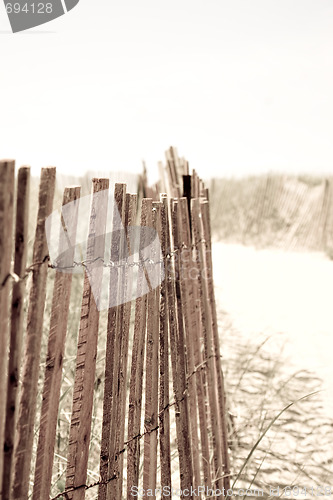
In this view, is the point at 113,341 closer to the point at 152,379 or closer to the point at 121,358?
the point at 121,358

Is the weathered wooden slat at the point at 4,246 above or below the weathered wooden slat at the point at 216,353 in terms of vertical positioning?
below

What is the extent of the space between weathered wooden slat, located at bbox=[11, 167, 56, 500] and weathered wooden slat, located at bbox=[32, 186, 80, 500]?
46mm

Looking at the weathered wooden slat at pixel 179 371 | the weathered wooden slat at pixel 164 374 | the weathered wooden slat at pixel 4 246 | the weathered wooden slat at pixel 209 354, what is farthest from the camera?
the weathered wooden slat at pixel 209 354

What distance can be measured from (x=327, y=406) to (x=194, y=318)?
2217 millimetres

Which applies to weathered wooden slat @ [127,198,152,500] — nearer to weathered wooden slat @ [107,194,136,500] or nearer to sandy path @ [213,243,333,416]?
weathered wooden slat @ [107,194,136,500]


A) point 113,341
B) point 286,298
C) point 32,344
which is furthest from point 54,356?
point 286,298

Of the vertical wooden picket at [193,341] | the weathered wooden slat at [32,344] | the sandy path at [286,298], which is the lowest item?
the weathered wooden slat at [32,344]

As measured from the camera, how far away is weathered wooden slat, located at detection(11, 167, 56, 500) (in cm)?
98

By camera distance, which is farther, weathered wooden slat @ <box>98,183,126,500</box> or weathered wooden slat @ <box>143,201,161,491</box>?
weathered wooden slat @ <box>143,201,161,491</box>

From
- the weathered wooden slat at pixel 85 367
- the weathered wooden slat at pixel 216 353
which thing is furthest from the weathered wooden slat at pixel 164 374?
the weathered wooden slat at pixel 216 353

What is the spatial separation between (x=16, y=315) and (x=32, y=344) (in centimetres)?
9

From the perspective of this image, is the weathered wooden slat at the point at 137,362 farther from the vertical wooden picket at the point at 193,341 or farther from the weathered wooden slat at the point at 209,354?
the weathered wooden slat at the point at 209,354

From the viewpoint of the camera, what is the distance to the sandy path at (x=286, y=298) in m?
5.20

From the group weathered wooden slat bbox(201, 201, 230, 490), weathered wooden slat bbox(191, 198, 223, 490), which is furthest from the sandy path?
weathered wooden slat bbox(191, 198, 223, 490)
